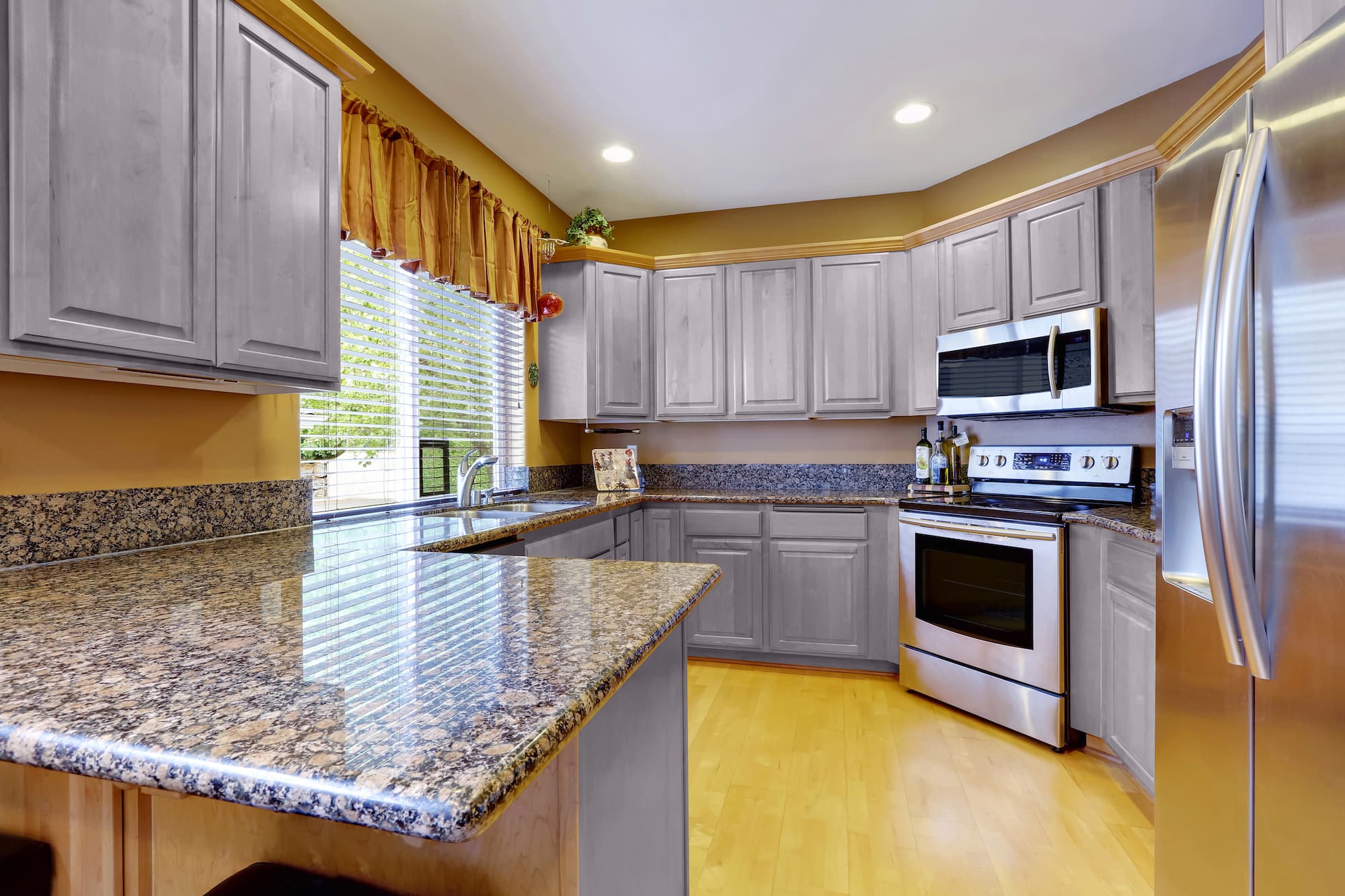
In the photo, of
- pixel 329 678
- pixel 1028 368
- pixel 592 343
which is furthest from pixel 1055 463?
pixel 329 678

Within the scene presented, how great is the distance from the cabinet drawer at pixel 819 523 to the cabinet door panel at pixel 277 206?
7.14ft

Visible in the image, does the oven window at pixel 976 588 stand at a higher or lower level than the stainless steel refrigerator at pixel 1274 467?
lower

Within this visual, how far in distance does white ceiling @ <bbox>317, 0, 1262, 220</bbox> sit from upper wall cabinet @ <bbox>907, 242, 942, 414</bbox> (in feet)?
1.74

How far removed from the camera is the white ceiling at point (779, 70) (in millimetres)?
2094

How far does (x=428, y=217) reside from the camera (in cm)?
238

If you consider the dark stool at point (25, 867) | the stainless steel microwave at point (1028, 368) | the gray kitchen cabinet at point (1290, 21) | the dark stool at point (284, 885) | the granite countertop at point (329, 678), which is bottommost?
the dark stool at point (25, 867)

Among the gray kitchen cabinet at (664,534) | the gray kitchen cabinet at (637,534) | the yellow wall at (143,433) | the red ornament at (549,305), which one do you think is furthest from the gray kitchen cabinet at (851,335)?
the yellow wall at (143,433)

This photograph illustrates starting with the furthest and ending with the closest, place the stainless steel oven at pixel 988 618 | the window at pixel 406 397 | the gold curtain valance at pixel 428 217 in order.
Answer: the stainless steel oven at pixel 988 618
the window at pixel 406 397
the gold curtain valance at pixel 428 217

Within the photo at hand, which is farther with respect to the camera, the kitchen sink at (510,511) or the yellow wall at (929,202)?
the yellow wall at (929,202)

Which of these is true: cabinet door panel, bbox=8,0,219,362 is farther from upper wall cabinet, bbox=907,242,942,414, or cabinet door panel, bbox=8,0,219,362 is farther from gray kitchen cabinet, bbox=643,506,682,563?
upper wall cabinet, bbox=907,242,942,414

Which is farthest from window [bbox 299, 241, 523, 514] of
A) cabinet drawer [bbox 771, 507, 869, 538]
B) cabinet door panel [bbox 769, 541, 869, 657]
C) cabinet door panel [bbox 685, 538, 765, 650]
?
cabinet door panel [bbox 769, 541, 869, 657]

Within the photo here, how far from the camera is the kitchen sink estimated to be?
2.35m

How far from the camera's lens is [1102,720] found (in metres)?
2.19

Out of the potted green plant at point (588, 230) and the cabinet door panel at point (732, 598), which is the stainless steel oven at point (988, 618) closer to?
the cabinet door panel at point (732, 598)
